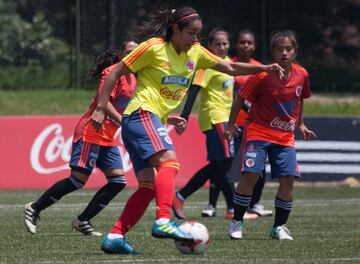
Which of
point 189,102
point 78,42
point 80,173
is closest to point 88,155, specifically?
point 80,173

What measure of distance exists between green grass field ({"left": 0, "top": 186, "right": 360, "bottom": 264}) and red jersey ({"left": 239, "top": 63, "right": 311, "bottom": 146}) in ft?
2.89

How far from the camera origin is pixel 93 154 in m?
9.95

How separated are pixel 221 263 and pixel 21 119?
336 inches

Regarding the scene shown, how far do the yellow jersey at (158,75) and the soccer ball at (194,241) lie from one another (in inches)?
32.6

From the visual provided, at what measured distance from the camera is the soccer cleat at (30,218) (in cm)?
970

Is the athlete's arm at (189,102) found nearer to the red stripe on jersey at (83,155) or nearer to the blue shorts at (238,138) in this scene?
the blue shorts at (238,138)

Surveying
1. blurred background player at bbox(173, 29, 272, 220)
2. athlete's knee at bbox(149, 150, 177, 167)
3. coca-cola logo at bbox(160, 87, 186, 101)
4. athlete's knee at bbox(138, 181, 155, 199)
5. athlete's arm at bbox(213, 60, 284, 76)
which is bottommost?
blurred background player at bbox(173, 29, 272, 220)

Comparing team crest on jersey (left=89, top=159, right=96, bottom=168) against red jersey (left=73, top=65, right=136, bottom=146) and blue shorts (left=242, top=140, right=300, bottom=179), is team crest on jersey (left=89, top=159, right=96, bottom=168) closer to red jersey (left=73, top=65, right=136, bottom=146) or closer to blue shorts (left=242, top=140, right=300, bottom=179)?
red jersey (left=73, top=65, right=136, bottom=146)

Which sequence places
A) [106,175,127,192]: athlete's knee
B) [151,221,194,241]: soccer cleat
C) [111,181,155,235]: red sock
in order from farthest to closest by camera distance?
[106,175,127,192]: athlete's knee, [111,181,155,235]: red sock, [151,221,194,241]: soccer cleat

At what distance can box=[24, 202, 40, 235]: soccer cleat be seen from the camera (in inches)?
382

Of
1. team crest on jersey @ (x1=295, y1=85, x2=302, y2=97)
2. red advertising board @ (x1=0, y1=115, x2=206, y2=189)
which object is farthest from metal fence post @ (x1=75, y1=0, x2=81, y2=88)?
team crest on jersey @ (x1=295, y1=85, x2=302, y2=97)

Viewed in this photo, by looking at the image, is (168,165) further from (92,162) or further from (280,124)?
(92,162)

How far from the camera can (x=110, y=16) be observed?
19469mm

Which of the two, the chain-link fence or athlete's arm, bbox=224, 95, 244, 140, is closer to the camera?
athlete's arm, bbox=224, 95, 244, 140
